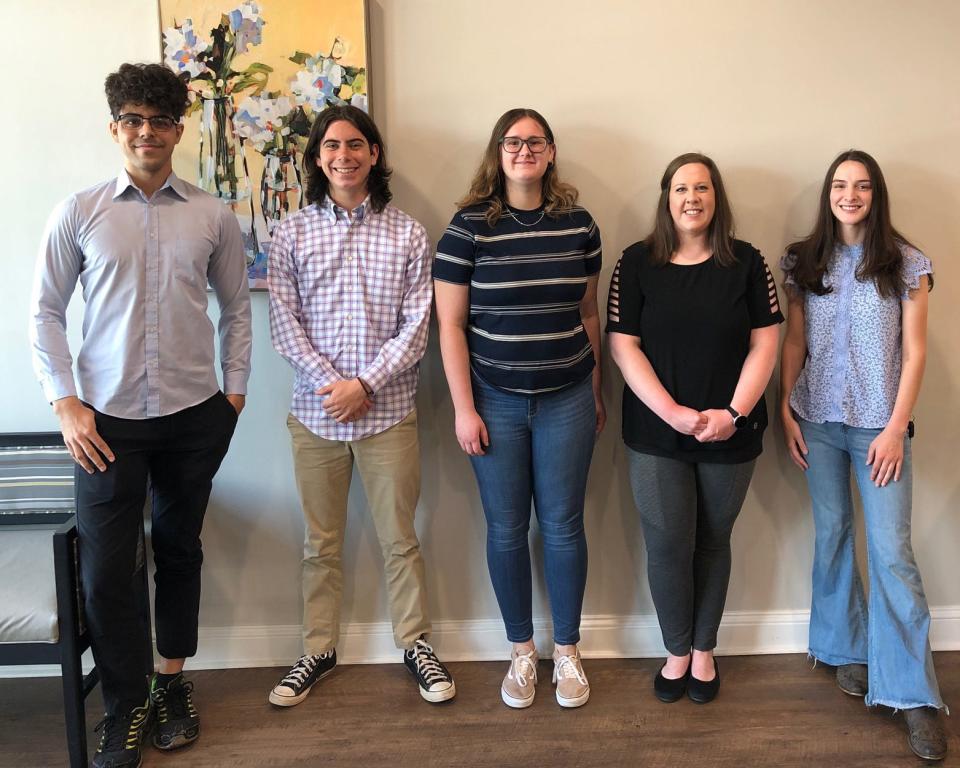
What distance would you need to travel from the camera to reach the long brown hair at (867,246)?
1979mm

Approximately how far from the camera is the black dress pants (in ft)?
5.86

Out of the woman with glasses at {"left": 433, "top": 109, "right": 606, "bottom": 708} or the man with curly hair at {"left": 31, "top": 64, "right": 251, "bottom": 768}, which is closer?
the man with curly hair at {"left": 31, "top": 64, "right": 251, "bottom": 768}

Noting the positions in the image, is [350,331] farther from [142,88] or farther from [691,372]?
[691,372]

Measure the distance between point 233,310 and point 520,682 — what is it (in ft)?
4.38

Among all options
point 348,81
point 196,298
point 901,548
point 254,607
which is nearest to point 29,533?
point 254,607

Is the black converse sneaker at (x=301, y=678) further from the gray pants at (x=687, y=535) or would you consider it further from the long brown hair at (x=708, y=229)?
the long brown hair at (x=708, y=229)

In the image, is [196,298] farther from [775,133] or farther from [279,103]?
[775,133]

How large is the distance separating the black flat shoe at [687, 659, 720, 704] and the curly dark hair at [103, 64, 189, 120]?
208 cm

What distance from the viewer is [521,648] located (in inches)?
86.4

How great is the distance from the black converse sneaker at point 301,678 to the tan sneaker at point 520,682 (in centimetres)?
54

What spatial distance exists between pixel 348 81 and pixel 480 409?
1010 mm

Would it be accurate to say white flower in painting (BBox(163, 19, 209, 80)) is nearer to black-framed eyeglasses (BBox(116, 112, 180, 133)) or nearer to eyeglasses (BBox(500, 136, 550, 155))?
black-framed eyeglasses (BBox(116, 112, 180, 133))

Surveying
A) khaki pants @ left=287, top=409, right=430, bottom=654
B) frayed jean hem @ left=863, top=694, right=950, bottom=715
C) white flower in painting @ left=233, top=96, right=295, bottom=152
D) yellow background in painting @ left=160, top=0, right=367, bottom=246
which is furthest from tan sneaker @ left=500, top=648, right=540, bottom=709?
yellow background in painting @ left=160, top=0, right=367, bottom=246

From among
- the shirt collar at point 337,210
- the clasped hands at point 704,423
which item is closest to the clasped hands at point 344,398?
the shirt collar at point 337,210
